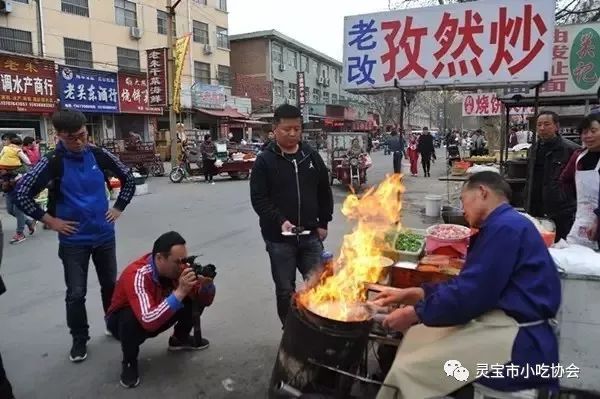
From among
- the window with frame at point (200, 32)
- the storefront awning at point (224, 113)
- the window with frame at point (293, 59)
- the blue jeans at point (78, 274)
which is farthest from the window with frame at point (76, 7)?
the window with frame at point (293, 59)

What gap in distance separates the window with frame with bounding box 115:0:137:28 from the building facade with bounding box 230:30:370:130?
11912mm

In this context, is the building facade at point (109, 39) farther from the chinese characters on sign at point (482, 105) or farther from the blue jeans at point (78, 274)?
the blue jeans at point (78, 274)

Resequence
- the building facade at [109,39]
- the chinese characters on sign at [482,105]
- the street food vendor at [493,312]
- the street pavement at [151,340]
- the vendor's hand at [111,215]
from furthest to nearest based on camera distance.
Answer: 1. the building facade at [109,39]
2. the chinese characters on sign at [482,105]
3. the vendor's hand at [111,215]
4. the street pavement at [151,340]
5. the street food vendor at [493,312]

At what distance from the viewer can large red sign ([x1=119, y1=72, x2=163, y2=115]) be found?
2317 cm

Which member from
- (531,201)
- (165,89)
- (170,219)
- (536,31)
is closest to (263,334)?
(531,201)

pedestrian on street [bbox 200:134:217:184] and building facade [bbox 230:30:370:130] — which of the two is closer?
pedestrian on street [bbox 200:134:217:184]

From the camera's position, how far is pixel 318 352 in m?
2.50

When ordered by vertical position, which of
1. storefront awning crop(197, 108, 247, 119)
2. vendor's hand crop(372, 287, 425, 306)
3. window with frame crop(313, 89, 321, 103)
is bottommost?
vendor's hand crop(372, 287, 425, 306)

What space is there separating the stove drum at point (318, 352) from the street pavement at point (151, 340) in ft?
2.59

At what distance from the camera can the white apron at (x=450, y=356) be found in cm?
201

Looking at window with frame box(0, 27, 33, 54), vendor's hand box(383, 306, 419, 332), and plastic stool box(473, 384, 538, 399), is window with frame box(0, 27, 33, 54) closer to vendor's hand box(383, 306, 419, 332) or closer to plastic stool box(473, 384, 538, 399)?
vendor's hand box(383, 306, 419, 332)

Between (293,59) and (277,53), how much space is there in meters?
3.54

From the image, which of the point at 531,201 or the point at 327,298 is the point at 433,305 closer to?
the point at 327,298

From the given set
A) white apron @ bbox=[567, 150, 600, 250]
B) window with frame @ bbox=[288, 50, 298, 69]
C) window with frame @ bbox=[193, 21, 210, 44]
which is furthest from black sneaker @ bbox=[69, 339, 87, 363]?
window with frame @ bbox=[288, 50, 298, 69]
